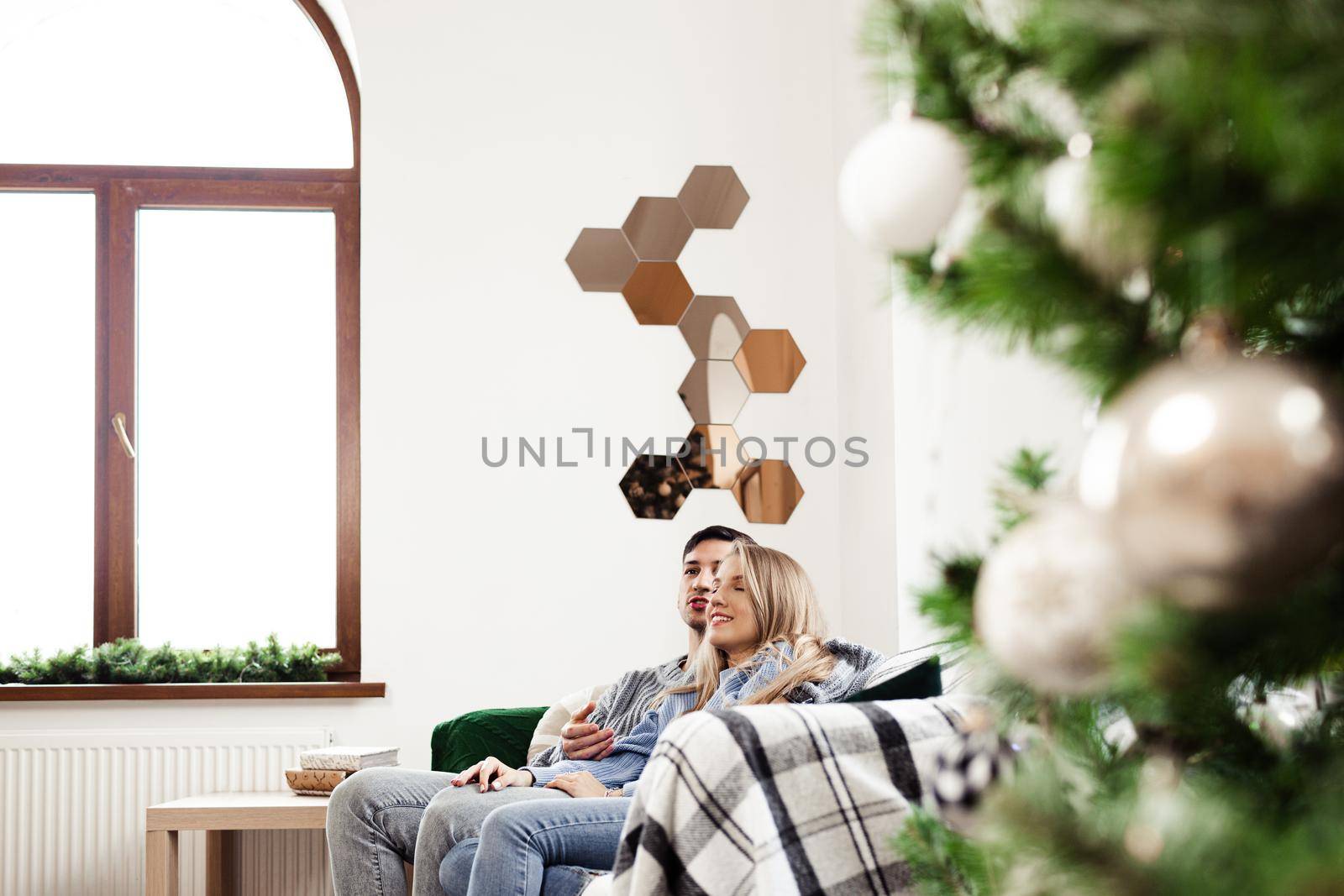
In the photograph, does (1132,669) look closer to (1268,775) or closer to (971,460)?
(1268,775)

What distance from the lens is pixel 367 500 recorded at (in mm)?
3451

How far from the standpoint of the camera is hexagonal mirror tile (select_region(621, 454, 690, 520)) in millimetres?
3525

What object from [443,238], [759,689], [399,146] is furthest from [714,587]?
[399,146]

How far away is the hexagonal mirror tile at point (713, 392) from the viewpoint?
3562 mm

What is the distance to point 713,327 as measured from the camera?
3594 millimetres

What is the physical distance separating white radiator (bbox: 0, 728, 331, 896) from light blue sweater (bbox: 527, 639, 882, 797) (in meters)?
1.28

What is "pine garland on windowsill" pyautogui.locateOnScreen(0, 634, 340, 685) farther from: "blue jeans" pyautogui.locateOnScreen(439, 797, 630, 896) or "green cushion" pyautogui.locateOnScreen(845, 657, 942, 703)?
"green cushion" pyautogui.locateOnScreen(845, 657, 942, 703)

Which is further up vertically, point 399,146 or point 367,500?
point 399,146

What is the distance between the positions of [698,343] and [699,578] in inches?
43.1

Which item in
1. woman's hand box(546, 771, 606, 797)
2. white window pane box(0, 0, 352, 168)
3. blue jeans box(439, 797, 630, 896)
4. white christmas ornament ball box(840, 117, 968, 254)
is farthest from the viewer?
white window pane box(0, 0, 352, 168)

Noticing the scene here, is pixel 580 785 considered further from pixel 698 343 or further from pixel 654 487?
pixel 698 343

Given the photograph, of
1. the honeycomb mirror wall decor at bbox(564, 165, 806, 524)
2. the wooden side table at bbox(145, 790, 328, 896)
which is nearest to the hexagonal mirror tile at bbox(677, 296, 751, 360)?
the honeycomb mirror wall decor at bbox(564, 165, 806, 524)

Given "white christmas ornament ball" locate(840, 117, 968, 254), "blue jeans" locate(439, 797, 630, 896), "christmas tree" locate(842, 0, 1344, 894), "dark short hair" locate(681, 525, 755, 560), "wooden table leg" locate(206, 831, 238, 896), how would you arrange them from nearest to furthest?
"christmas tree" locate(842, 0, 1344, 894)
"white christmas ornament ball" locate(840, 117, 968, 254)
"blue jeans" locate(439, 797, 630, 896)
"dark short hair" locate(681, 525, 755, 560)
"wooden table leg" locate(206, 831, 238, 896)

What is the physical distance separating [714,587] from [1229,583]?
222 centimetres
